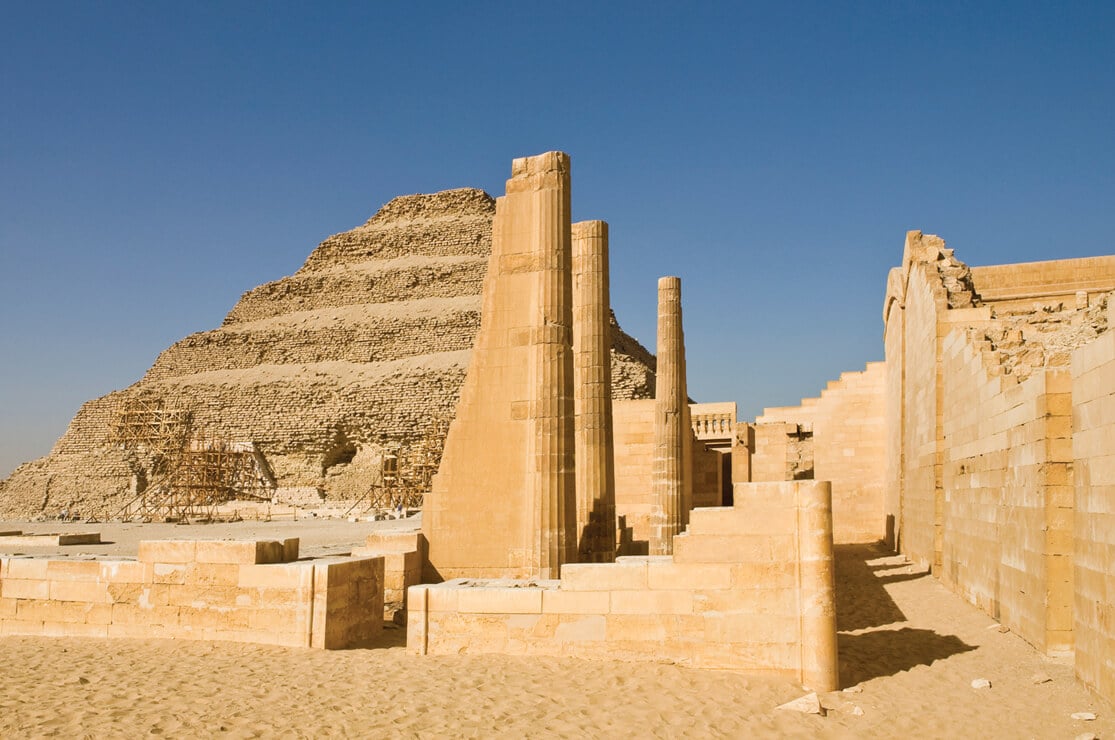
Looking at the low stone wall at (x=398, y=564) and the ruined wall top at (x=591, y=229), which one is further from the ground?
the ruined wall top at (x=591, y=229)

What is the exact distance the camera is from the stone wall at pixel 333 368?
172ft

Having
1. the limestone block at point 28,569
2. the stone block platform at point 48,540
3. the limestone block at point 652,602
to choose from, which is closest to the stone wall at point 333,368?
the stone block platform at point 48,540

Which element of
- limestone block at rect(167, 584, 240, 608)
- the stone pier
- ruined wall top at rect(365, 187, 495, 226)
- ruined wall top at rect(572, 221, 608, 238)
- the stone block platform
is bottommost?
the stone block platform

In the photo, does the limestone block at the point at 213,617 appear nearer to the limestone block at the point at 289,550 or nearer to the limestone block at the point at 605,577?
the limestone block at the point at 289,550

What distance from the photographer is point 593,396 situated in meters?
11.8

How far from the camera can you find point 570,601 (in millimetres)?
6984

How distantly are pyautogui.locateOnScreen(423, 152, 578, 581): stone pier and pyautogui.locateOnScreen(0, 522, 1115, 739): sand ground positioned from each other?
163 centimetres

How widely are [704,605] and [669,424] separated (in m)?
7.71

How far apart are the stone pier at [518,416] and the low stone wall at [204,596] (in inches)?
47.3

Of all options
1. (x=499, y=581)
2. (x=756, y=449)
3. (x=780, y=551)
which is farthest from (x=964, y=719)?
(x=756, y=449)

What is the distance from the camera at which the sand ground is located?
543 centimetres

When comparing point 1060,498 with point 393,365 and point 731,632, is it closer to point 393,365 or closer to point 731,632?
point 731,632

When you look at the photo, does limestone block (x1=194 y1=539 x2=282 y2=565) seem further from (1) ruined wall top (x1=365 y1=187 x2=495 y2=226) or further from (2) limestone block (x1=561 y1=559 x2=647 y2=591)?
(1) ruined wall top (x1=365 y1=187 x2=495 y2=226)

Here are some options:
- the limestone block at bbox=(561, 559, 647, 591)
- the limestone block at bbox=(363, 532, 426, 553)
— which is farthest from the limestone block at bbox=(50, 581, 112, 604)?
the limestone block at bbox=(561, 559, 647, 591)
